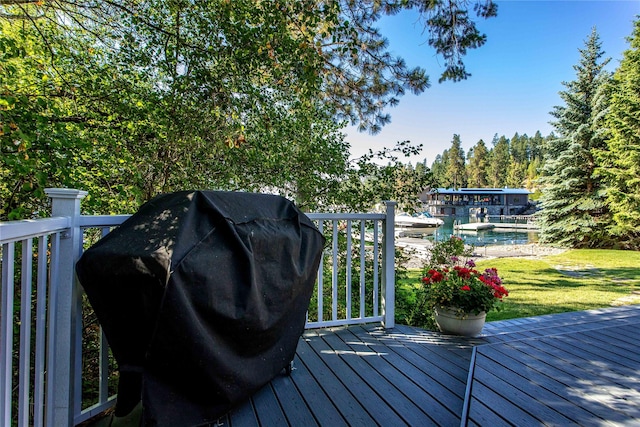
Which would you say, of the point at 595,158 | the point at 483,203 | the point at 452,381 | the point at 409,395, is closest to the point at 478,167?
the point at 483,203

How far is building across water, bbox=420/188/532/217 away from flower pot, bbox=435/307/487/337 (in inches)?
1343

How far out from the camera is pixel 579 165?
1376 cm

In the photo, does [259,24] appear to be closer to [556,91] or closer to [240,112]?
[240,112]

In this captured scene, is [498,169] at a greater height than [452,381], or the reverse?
[498,169]

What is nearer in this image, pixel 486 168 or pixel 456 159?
pixel 456 159

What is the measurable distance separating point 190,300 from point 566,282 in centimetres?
912

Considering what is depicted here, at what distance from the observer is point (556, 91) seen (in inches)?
561

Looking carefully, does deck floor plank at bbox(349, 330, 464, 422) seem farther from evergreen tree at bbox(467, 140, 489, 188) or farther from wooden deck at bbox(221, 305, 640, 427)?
evergreen tree at bbox(467, 140, 489, 188)

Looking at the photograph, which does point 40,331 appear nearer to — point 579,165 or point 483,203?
point 579,165

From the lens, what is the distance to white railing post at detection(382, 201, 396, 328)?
2971 millimetres

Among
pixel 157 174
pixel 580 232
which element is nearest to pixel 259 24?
pixel 157 174

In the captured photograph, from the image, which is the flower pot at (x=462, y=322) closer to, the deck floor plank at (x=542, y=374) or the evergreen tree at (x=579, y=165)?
the deck floor plank at (x=542, y=374)

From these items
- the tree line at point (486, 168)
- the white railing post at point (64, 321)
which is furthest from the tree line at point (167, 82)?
the tree line at point (486, 168)

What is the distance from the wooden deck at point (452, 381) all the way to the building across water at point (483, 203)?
3429cm
